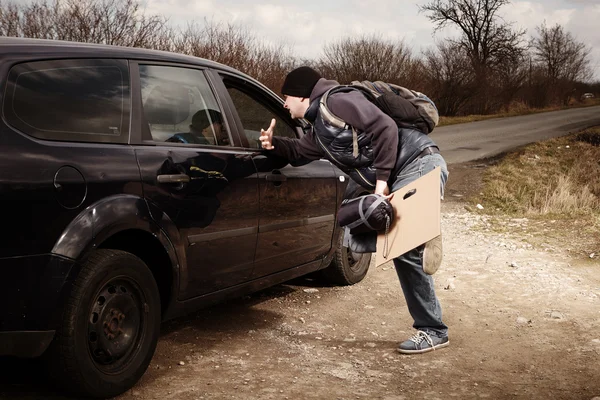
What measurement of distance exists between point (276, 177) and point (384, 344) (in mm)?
1291

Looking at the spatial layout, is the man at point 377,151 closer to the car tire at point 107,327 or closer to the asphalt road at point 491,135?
the car tire at point 107,327

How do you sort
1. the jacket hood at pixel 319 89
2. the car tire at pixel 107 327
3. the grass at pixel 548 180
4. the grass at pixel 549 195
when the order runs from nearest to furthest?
the car tire at pixel 107 327
the jacket hood at pixel 319 89
the grass at pixel 549 195
the grass at pixel 548 180

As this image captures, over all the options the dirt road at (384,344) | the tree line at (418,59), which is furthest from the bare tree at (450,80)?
the dirt road at (384,344)

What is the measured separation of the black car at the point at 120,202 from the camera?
3.12 m

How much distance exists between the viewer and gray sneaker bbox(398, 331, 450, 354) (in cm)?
450

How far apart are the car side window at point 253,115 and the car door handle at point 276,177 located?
0.67ft

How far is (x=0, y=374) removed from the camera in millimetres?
3848

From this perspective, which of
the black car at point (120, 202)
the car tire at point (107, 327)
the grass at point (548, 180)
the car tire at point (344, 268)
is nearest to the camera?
the black car at point (120, 202)

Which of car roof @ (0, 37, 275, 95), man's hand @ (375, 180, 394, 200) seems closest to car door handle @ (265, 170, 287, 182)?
man's hand @ (375, 180, 394, 200)

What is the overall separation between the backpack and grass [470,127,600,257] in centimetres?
371

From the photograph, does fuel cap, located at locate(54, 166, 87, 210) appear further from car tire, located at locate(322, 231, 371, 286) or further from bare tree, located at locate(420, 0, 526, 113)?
bare tree, located at locate(420, 0, 526, 113)

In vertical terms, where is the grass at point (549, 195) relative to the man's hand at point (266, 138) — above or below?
below

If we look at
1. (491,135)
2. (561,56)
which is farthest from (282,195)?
(561,56)

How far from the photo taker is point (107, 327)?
137 inches
